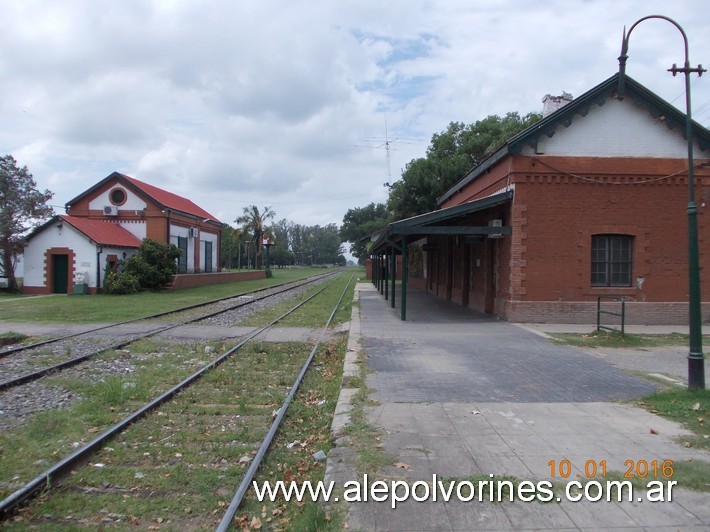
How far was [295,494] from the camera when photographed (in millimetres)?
4805

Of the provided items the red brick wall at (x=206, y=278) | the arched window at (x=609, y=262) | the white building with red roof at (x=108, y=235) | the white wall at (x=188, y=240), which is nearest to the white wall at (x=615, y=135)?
the arched window at (x=609, y=262)

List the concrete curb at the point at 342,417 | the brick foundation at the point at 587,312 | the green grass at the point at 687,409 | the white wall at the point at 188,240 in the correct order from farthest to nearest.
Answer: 1. the white wall at the point at 188,240
2. the brick foundation at the point at 587,312
3. the green grass at the point at 687,409
4. the concrete curb at the point at 342,417

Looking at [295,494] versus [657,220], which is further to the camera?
[657,220]

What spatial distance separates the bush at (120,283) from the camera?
30.6 metres

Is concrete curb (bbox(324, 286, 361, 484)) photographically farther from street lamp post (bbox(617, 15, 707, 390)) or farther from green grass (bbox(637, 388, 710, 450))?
street lamp post (bbox(617, 15, 707, 390))

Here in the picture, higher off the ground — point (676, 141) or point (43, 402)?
point (676, 141)

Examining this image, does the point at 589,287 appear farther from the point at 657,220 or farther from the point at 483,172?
the point at 483,172

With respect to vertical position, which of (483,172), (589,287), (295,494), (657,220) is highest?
(483,172)

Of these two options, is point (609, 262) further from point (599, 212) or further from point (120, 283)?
point (120, 283)

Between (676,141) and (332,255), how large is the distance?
152391 millimetres

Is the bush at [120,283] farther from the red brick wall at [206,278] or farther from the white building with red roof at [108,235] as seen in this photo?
the red brick wall at [206,278]

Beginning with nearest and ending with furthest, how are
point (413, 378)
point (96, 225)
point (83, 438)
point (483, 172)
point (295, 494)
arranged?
1. point (295, 494)
2. point (83, 438)
3. point (413, 378)
4. point (483, 172)
5. point (96, 225)

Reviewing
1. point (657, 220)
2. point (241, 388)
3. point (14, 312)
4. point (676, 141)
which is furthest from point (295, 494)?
point (14, 312)

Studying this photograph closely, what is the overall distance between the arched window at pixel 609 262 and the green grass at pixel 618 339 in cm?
277
